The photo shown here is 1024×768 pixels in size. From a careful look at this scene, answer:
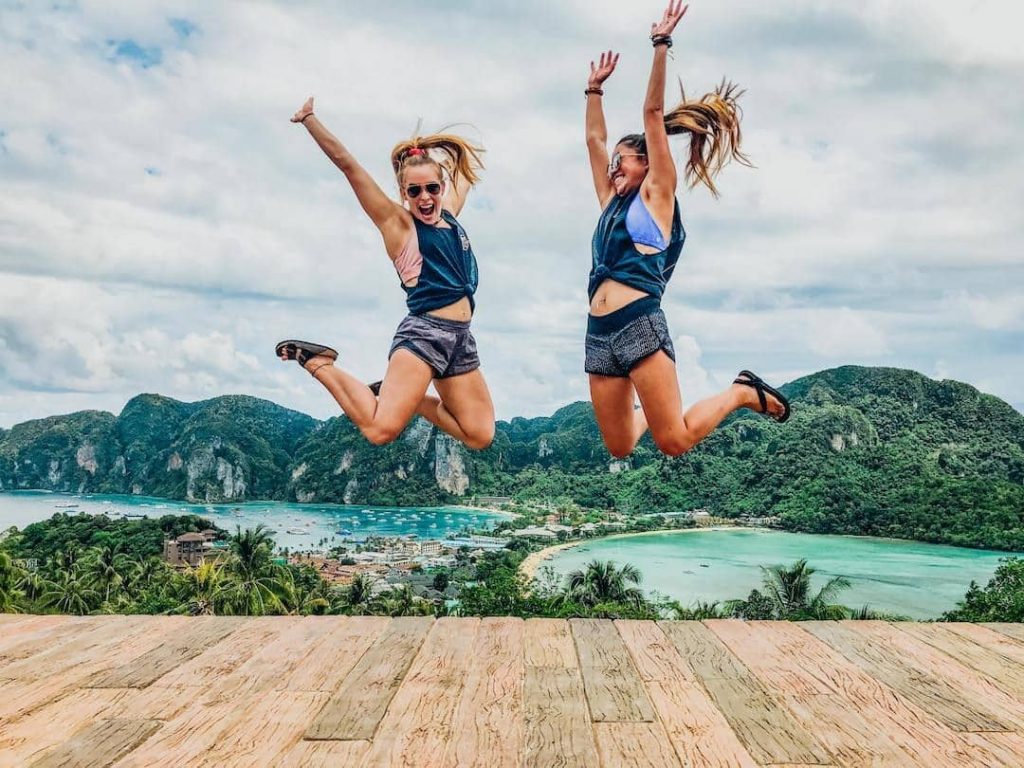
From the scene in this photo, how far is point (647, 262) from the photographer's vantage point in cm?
383

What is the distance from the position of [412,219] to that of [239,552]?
33.5 metres

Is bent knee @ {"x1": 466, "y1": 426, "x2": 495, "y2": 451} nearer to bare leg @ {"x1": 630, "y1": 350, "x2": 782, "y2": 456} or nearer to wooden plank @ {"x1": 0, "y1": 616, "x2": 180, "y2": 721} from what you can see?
bare leg @ {"x1": 630, "y1": 350, "x2": 782, "y2": 456}

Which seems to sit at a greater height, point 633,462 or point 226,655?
point 633,462

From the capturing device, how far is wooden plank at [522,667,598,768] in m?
2.45

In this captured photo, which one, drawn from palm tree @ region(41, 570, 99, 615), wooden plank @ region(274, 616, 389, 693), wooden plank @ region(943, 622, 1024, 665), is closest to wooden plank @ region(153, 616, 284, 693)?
wooden plank @ region(274, 616, 389, 693)

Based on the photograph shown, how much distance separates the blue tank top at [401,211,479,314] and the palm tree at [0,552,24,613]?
22.5m

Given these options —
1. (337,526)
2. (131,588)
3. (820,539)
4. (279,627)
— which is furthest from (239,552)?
(337,526)

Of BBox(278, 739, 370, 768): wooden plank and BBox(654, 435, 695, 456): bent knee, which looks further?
BBox(654, 435, 695, 456): bent knee

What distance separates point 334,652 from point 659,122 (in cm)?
247

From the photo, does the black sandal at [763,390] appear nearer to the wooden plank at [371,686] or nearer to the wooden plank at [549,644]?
the wooden plank at [549,644]

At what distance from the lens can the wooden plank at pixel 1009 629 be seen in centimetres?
409

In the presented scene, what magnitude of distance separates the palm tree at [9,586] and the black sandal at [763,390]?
23228 millimetres

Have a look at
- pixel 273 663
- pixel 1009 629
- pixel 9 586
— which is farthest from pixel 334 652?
pixel 9 586

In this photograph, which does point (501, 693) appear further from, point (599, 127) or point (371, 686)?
point (599, 127)
